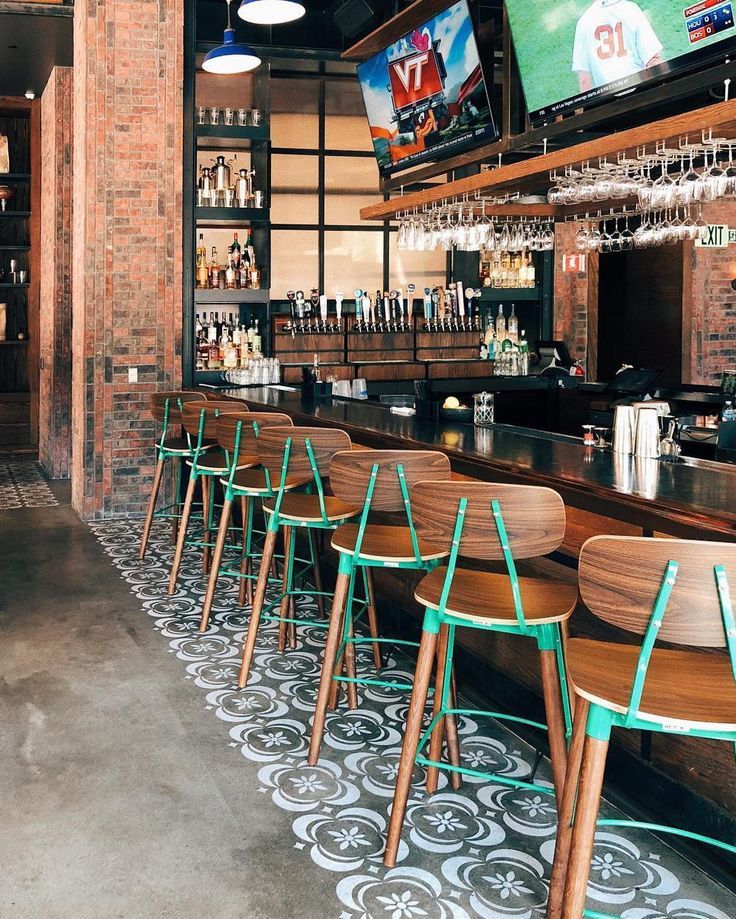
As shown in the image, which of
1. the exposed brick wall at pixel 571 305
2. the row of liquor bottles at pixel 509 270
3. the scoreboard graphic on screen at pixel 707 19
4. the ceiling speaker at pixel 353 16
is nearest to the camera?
the scoreboard graphic on screen at pixel 707 19

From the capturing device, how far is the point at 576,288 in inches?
400

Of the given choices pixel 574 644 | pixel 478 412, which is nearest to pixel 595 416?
pixel 478 412

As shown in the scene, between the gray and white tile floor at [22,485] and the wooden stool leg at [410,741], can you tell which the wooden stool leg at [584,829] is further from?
the gray and white tile floor at [22,485]

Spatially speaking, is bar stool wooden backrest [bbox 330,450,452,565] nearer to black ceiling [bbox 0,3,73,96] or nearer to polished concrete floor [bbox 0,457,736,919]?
polished concrete floor [bbox 0,457,736,919]

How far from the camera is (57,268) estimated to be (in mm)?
9125

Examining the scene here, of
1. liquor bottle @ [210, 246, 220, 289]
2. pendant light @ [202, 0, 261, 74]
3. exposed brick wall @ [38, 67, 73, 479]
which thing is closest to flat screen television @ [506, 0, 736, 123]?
pendant light @ [202, 0, 261, 74]

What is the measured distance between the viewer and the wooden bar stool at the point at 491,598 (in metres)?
2.61

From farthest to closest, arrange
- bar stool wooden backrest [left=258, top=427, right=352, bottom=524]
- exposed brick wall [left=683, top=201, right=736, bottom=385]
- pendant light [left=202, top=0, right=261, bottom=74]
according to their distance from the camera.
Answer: exposed brick wall [left=683, top=201, right=736, bottom=385]
pendant light [left=202, top=0, right=261, bottom=74]
bar stool wooden backrest [left=258, top=427, right=352, bottom=524]

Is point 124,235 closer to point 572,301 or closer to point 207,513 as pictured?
point 207,513

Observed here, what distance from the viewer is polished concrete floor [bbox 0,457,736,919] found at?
255 centimetres

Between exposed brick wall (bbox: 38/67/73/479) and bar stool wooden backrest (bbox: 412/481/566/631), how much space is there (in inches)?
290

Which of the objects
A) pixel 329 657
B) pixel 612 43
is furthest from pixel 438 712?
pixel 612 43

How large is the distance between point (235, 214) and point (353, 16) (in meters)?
2.05

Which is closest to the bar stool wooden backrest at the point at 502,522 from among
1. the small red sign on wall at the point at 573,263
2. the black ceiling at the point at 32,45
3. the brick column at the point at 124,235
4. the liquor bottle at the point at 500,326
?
the small red sign on wall at the point at 573,263
